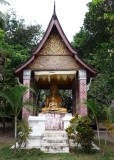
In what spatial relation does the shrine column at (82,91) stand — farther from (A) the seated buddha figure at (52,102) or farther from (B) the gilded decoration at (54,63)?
(A) the seated buddha figure at (52,102)

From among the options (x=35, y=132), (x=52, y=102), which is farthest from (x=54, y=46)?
(x=35, y=132)

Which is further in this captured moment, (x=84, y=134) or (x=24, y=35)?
(x=24, y=35)

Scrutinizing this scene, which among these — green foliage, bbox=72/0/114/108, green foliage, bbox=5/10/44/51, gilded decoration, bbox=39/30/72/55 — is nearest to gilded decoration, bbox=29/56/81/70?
gilded decoration, bbox=39/30/72/55

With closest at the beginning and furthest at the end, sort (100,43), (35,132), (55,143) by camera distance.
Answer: (55,143), (35,132), (100,43)

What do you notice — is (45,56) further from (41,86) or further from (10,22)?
(10,22)

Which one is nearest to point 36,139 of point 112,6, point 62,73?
point 62,73

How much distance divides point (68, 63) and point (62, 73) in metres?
0.63

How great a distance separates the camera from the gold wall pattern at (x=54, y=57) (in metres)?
8.70

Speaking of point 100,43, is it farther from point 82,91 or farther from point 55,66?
point 82,91

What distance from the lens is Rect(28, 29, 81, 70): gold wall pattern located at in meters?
8.70

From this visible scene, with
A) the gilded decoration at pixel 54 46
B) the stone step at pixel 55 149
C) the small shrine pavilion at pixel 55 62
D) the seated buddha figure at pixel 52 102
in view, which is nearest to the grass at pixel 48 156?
the stone step at pixel 55 149

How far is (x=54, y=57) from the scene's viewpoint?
8.92m

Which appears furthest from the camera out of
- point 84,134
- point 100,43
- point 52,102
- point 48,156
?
point 100,43

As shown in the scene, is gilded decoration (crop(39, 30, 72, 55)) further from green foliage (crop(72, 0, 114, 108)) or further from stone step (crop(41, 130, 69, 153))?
stone step (crop(41, 130, 69, 153))
